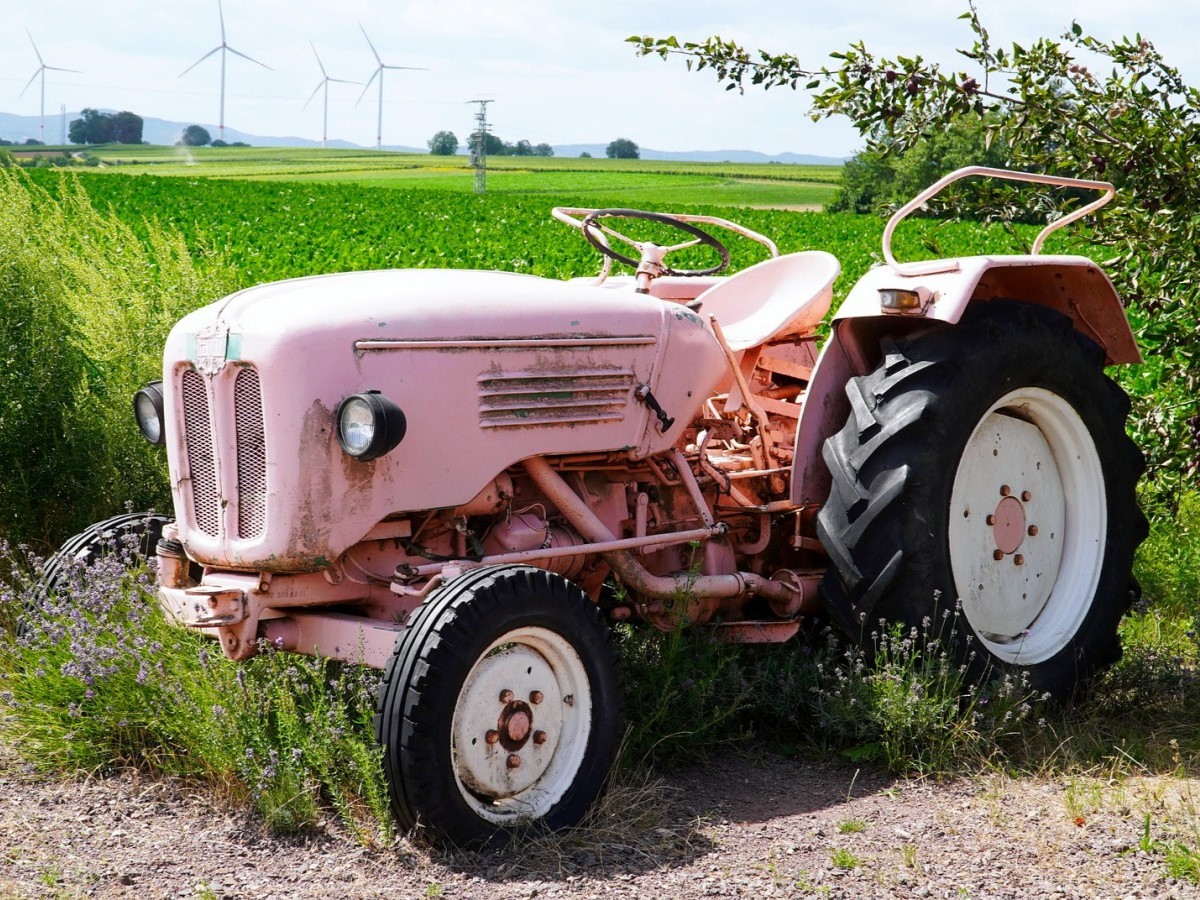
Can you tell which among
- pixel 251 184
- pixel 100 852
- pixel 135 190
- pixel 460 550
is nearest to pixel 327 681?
pixel 460 550

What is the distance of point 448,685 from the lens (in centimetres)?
312

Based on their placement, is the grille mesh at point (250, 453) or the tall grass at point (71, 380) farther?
the tall grass at point (71, 380)

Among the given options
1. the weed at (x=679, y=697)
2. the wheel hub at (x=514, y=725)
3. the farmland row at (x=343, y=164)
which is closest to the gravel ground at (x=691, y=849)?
the weed at (x=679, y=697)

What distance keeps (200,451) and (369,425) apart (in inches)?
25.2

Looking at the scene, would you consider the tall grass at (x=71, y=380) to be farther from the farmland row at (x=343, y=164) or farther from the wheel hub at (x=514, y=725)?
the farmland row at (x=343, y=164)

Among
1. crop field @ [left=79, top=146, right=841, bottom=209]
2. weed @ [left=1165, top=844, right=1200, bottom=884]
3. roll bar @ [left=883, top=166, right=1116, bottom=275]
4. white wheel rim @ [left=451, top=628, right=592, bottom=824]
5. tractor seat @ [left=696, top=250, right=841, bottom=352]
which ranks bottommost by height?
weed @ [left=1165, top=844, right=1200, bottom=884]

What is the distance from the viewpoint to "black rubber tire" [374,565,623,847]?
3.10m


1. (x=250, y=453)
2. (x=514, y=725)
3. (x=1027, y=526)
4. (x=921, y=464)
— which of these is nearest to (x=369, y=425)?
(x=250, y=453)

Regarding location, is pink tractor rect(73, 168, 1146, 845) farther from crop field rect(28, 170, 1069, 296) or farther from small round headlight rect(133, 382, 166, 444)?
crop field rect(28, 170, 1069, 296)

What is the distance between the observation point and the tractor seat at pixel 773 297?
15.1 feet

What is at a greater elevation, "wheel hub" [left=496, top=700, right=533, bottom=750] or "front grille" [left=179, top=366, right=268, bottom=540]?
"front grille" [left=179, top=366, right=268, bottom=540]

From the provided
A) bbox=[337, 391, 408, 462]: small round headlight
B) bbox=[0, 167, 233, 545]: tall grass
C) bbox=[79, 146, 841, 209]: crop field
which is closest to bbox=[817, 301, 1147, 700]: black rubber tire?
bbox=[337, 391, 408, 462]: small round headlight

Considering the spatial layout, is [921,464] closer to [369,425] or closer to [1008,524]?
[1008,524]

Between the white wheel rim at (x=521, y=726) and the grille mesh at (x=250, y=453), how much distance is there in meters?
0.70
